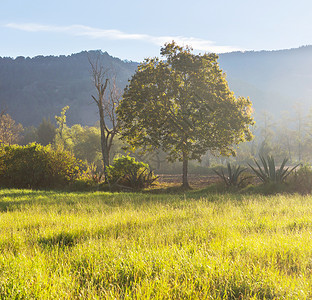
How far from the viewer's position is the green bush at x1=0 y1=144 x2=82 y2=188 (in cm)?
1569

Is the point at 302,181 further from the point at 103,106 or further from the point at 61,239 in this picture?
the point at 103,106

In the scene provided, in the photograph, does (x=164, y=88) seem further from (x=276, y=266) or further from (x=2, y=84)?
(x=2, y=84)

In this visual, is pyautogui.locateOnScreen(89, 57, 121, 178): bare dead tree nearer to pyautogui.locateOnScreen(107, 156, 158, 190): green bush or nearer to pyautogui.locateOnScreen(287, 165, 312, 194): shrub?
pyautogui.locateOnScreen(107, 156, 158, 190): green bush

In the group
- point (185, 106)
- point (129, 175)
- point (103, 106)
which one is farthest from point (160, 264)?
point (103, 106)

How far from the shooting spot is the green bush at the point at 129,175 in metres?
15.0

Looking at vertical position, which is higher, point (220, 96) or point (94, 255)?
point (220, 96)

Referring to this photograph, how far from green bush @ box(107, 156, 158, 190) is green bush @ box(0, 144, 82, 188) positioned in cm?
213

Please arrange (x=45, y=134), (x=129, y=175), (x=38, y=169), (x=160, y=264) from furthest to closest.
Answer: (x=45, y=134) < (x=38, y=169) < (x=129, y=175) < (x=160, y=264)

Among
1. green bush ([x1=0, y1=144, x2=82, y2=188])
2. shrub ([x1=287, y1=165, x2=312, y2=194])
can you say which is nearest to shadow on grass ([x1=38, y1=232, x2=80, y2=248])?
shrub ([x1=287, y1=165, x2=312, y2=194])

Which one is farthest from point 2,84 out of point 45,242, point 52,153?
point 45,242

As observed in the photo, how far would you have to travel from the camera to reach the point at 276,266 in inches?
128

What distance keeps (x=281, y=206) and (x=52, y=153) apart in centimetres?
1267

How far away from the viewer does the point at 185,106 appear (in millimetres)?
15797

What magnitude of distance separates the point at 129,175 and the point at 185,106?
16.2 feet
